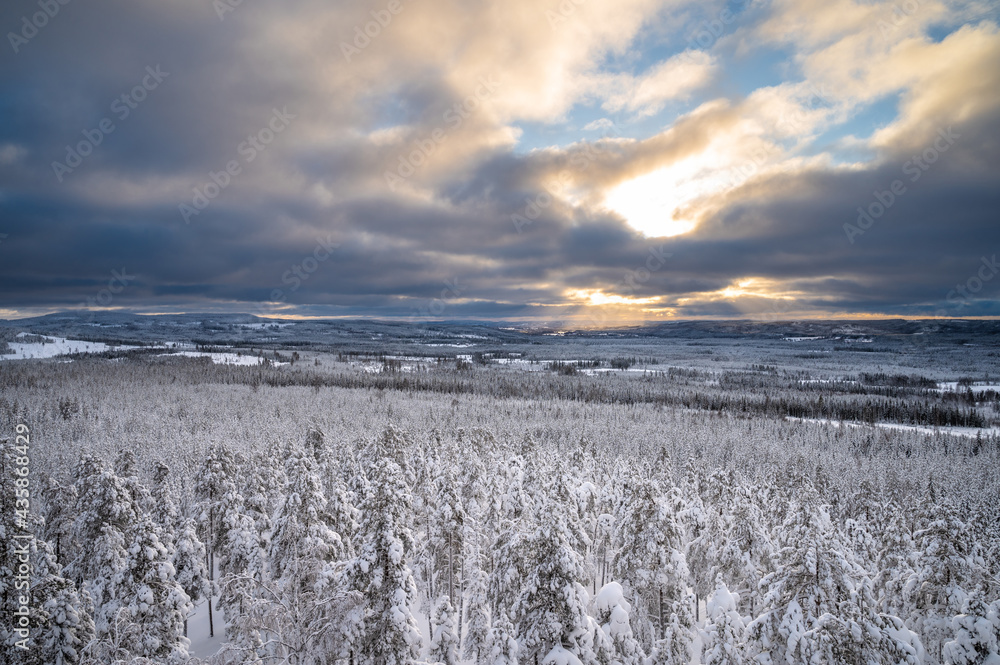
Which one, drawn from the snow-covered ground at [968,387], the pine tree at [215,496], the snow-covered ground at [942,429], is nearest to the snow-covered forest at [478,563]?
the pine tree at [215,496]

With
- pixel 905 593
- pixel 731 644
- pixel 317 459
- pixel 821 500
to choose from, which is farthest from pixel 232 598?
pixel 821 500

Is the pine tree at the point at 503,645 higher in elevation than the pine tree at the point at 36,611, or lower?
lower

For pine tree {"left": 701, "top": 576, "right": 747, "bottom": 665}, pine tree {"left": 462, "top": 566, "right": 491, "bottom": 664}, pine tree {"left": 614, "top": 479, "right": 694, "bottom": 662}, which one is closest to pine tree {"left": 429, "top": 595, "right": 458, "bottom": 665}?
pine tree {"left": 462, "top": 566, "right": 491, "bottom": 664}

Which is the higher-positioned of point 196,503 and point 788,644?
point 788,644

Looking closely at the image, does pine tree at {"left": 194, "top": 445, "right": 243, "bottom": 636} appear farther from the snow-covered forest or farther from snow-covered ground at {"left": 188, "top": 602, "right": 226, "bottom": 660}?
snow-covered ground at {"left": 188, "top": 602, "right": 226, "bottom": 660}

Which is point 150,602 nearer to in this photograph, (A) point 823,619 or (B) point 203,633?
(B) point 203,633

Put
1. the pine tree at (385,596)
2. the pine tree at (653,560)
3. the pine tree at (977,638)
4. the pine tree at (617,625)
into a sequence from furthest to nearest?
the pine tree at (653,560) < the pine tree at (617,625) < the pine tree at (385,596) < the pine tree at (977,638)

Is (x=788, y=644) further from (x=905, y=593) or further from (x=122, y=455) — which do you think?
(x=122, y=455)

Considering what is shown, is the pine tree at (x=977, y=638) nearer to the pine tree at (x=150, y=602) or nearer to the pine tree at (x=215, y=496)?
the pine tree at (x=150, y=602)

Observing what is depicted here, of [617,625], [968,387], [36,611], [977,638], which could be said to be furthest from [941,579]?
[968,387]

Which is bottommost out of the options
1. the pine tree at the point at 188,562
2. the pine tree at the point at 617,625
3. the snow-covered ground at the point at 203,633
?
the snow-covered ground at the point at 203,633

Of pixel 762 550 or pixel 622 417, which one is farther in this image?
pixel 622 417

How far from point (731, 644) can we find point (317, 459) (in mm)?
42046

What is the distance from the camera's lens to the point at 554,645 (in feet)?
33.3
